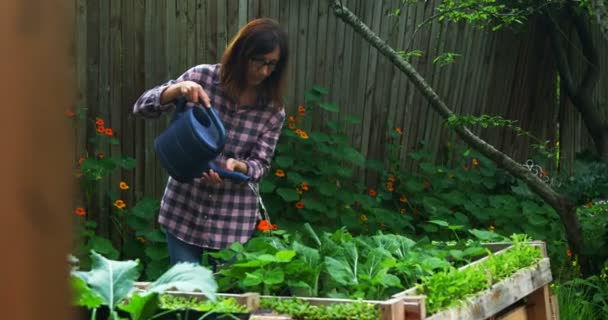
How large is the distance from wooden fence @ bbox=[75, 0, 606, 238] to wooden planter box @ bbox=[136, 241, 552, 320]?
2406 mm

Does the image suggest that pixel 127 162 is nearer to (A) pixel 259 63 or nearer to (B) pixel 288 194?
(B) pixel 288 194

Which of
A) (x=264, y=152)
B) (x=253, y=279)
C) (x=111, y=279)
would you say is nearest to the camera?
(x=111, y=279)

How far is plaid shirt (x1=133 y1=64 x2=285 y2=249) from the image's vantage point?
13.0 ft

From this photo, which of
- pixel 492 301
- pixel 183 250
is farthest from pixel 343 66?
pixel 492 301

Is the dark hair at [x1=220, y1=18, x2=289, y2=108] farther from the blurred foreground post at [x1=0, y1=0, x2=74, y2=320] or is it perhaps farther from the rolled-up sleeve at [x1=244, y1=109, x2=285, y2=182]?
the blurred foreground post at [x1=0, y1=0, x2=74, y2=320]

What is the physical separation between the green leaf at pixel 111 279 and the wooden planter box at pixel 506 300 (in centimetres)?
73

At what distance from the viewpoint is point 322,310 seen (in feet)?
8.20

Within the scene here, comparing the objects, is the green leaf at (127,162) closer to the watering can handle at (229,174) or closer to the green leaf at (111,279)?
the watering can handle at (229,174)

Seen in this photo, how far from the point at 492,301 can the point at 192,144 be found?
1275mm

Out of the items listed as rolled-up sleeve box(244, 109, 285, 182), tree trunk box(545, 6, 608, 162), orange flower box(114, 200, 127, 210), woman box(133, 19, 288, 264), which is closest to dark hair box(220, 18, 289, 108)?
woman box(133, 19, 288, 264)

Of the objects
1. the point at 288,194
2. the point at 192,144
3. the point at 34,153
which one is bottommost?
the point at 288,194

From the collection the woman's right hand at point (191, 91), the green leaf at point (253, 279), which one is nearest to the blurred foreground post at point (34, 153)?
the green leaf at point (253, 279)

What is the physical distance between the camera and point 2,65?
71cm

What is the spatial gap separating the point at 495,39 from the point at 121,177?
3.97 meters
